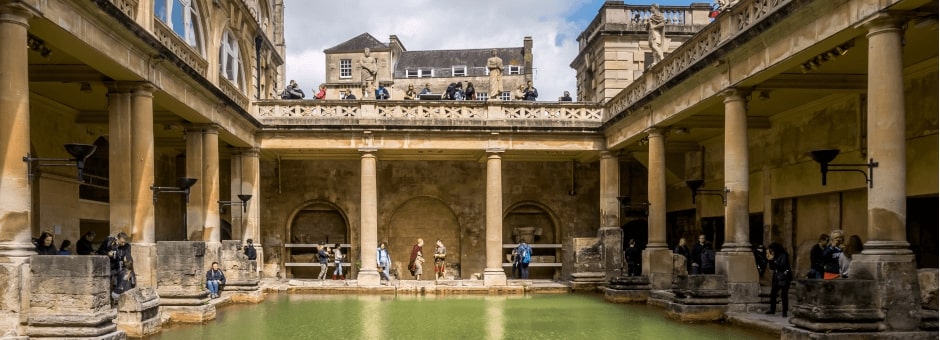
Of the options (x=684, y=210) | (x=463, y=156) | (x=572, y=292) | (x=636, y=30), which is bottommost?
(x=572, y=292)

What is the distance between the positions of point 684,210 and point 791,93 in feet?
33.1

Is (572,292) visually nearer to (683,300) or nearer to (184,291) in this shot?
(683,300)

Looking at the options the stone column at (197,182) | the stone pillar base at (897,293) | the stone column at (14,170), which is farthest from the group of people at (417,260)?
the stone pillar base at (897,293)

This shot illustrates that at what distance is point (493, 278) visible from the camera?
77.7 feet

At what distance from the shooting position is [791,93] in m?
16.9

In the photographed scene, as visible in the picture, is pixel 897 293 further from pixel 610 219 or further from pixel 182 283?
pixel 610 219

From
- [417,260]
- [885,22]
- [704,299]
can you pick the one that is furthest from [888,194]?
[417,260]

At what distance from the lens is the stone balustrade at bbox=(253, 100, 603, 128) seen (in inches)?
955

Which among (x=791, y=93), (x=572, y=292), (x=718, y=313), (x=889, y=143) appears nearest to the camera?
(x=889, y=143)

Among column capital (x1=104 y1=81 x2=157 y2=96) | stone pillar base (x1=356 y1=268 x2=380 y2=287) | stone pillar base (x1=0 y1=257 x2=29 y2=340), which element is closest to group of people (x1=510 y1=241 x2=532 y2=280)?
stone pillar base (x1=356 y1=268 x2=380 y2=287)

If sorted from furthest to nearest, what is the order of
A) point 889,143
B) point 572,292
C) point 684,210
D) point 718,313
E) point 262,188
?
point 262,188 < point 684,210 < point 572,292 < point 718,313 < point 889,143

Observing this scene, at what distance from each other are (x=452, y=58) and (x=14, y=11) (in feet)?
163

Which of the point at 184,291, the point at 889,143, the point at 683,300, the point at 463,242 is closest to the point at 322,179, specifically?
the point at 463,242

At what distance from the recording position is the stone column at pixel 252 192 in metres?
23.3
